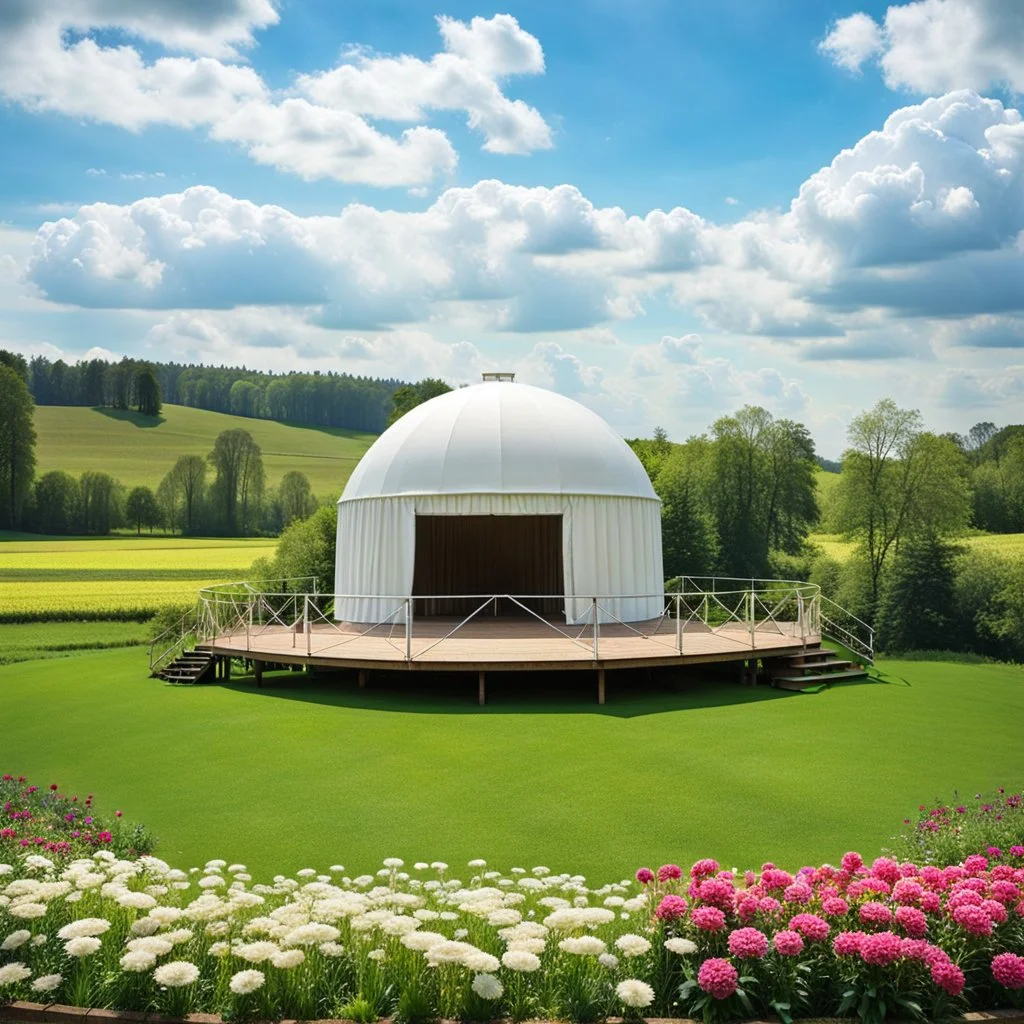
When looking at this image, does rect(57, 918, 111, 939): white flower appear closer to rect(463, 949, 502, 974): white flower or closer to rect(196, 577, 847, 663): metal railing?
rect(463, 949, 502, 974): white flower

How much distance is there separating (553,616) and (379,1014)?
694 inches

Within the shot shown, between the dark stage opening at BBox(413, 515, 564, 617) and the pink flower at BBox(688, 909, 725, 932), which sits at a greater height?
the dark stage opening at BBox(413, 515, 564, 617)

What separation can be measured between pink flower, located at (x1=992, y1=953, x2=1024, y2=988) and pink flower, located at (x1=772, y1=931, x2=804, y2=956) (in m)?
1.01

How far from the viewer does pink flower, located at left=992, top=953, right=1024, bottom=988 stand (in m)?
4.83

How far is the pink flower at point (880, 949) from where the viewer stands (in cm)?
469

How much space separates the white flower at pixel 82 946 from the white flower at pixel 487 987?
1.87m

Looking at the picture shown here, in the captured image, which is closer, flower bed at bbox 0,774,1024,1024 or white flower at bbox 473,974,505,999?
white flower at bbox 473,974,505,999

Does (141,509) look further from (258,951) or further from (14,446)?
(258,951)

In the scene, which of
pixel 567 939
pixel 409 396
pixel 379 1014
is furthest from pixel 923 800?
pixel 409 396

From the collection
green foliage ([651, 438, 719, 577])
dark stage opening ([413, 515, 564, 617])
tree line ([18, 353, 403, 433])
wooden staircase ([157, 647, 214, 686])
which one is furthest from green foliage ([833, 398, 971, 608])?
tree line ([18, 353, 403, 433])

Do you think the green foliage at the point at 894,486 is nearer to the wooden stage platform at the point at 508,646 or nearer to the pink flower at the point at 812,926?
the wooden stage platform at the point at 508,646

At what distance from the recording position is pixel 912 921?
16.0ft

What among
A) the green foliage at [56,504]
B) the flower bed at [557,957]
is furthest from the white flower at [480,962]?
the green foliage at [56,504]

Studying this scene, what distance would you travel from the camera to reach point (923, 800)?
33.7 feet
